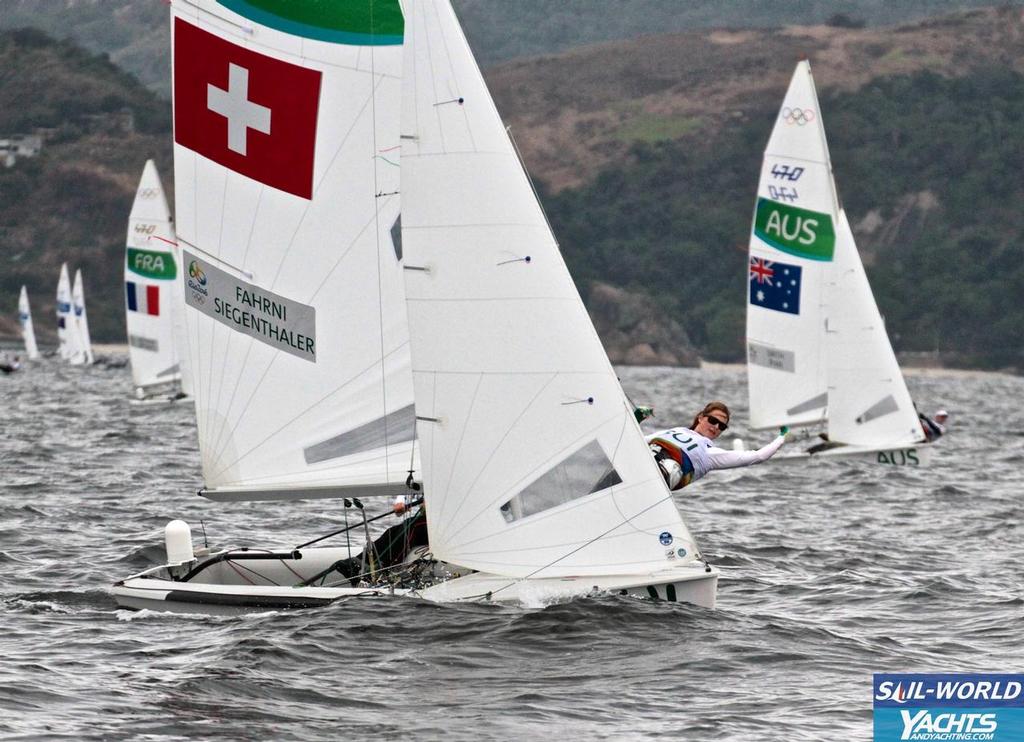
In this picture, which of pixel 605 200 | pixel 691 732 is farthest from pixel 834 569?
pixel 605 200

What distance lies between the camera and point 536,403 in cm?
1078

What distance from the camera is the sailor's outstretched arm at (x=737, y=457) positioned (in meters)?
11.1

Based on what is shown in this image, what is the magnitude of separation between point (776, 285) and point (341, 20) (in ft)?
57.7

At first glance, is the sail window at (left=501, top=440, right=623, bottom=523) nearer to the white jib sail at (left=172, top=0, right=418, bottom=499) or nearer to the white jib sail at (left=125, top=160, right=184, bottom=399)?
the white jib sail at (left=172, top=0, right=418, bottom=499)

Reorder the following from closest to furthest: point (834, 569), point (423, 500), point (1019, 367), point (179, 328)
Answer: point (423, 500) < point (834, 569) < point (179, 328) < point (1019, 367)

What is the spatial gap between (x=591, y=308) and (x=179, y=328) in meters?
85.4

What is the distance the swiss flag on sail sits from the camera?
1177 centimetres

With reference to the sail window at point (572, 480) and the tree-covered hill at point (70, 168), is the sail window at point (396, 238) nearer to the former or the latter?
the sail window at point (572, 480)

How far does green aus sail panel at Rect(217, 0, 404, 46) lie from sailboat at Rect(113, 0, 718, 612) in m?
0.02

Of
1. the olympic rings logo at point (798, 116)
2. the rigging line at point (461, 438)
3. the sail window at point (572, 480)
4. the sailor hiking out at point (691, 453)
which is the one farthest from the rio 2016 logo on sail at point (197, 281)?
the olympic rings logo at point (798, 116)

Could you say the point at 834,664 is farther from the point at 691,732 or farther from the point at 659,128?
the point at 659,128

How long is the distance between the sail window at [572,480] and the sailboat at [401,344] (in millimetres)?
13

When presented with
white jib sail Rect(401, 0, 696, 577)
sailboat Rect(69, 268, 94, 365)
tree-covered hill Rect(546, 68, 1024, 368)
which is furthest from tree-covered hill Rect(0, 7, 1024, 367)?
white jib sail Rect(401, 0, 696, 577)

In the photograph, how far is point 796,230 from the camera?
2808cm
